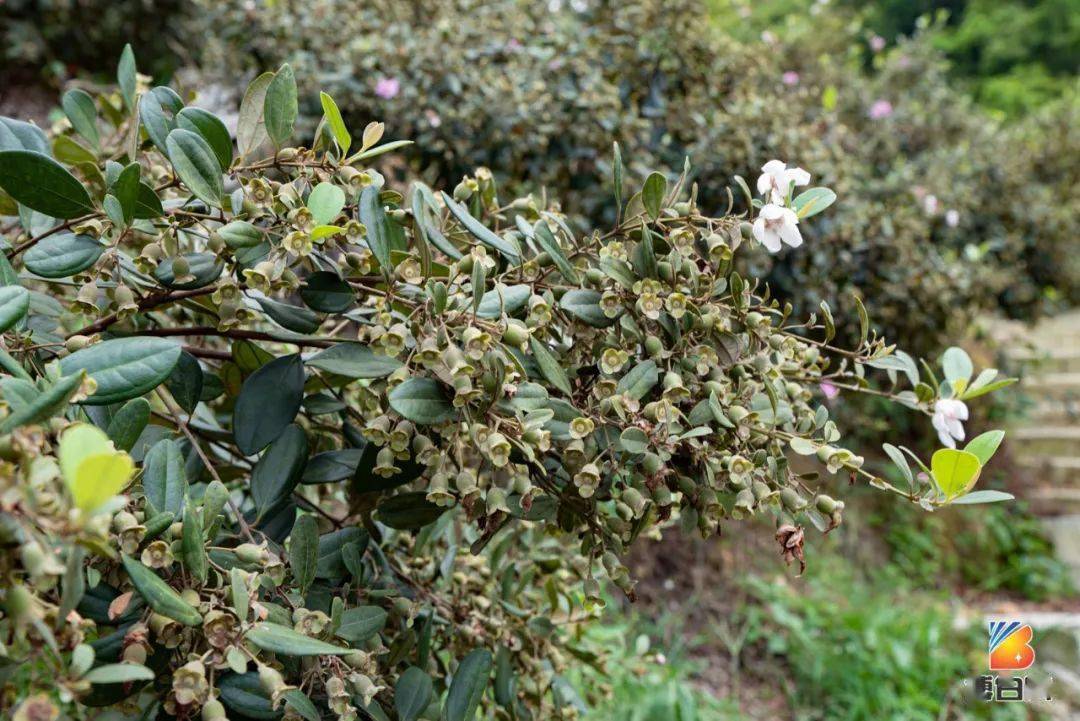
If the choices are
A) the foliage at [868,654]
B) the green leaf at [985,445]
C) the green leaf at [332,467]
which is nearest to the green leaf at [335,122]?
the green leaf at [332,467]

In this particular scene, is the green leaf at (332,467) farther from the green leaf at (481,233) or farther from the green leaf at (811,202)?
the green leaf at (811,202)

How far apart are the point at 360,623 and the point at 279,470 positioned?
178 millimetres

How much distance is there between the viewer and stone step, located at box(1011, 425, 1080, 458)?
4891 mm

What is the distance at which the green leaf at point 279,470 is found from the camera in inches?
32.6

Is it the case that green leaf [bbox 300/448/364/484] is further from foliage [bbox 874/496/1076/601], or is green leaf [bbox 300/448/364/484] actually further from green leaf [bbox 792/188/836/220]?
foliage [bbox 874/496/1076/601]

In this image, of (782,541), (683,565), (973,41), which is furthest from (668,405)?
(973,41)

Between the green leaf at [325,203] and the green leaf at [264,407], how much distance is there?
6.6 inches

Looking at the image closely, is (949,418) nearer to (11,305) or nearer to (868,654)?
(11,305)

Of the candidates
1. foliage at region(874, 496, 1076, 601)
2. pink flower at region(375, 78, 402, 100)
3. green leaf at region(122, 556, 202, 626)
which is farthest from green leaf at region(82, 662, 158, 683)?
foliage at region(874, 496, 1076, 601)

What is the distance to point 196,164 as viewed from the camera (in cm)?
72

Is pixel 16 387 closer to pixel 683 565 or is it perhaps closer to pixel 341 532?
pixel 341 532

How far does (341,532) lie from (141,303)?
0.97 feet

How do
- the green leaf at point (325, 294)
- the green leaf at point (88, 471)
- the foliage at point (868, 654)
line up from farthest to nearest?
1. the foliage at point (868, 654)
2. the green leaf at point (325, 294)
3. the green leaf at point (88, 471)

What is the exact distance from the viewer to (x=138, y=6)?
3.99m
